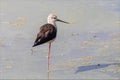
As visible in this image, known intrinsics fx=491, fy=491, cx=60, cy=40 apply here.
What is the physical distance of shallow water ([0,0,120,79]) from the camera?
6.85 metres

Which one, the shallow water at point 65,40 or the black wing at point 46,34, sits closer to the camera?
the shallow water at point 65,40

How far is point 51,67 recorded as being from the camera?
697 centimetres

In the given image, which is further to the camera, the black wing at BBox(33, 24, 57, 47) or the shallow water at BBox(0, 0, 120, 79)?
the black wing at BBox(33, 24, 57, 47)

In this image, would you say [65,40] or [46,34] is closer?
[46,34]

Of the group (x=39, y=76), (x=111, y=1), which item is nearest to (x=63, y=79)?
(x=39, y=76)

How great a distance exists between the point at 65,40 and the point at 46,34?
32.9 inches

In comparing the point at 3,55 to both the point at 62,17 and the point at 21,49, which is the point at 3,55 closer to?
the point at 21,49

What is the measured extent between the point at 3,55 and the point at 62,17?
2.28 meters

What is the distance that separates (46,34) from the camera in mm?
7332

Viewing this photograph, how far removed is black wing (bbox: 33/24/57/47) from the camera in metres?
→ 7.20

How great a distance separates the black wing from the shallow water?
0.28 metres

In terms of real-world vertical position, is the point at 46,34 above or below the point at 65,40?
above

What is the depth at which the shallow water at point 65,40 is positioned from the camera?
685 centimetres

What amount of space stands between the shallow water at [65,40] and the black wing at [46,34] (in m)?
0.28
